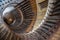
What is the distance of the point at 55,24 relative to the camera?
496 millimetres

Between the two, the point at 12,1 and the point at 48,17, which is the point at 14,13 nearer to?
the point at 12,1

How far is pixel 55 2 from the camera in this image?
460 mm

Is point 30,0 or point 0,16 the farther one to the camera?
point 30,0

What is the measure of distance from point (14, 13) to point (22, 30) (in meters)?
0.08

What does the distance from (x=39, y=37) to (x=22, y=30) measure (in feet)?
0.40

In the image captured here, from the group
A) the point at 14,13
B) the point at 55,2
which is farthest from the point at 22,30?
the point at 55,2

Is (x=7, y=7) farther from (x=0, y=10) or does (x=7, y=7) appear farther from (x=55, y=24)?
(x=55, y=24)

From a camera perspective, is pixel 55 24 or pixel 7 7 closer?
pixel 55 24

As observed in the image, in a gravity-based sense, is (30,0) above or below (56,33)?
above

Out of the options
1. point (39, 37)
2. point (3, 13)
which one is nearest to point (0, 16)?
point (3, 13)

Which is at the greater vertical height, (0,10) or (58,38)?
(0,10)

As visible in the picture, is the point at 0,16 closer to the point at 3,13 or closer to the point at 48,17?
the point at 3,13

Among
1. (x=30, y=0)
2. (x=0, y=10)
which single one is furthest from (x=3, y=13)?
(x=30, y=0)

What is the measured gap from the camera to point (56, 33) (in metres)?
0.52
